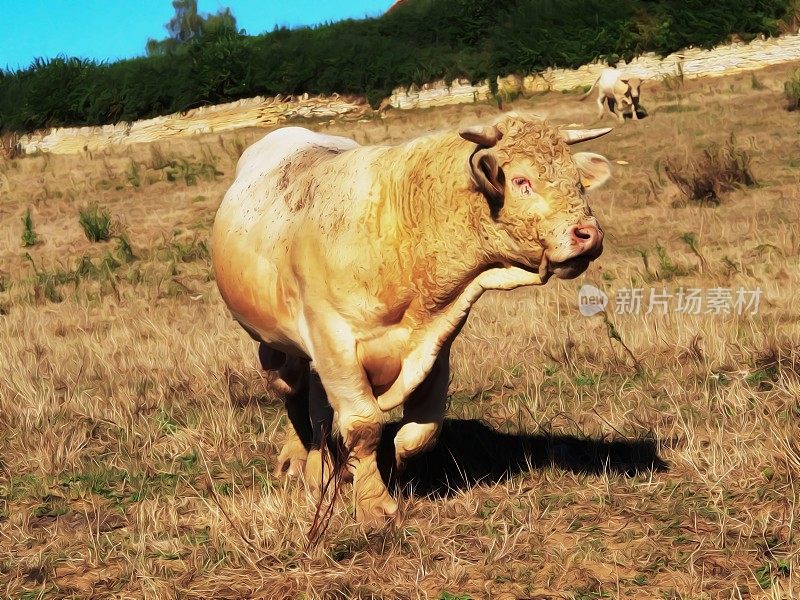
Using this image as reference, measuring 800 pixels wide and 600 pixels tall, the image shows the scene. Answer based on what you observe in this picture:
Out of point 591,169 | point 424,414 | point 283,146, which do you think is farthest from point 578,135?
point 283,146

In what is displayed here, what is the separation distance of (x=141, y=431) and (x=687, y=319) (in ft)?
13.1

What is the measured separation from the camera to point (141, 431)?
6.31 metres

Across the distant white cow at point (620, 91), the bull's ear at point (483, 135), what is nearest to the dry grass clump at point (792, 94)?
the distant white cow at point (620, 91)

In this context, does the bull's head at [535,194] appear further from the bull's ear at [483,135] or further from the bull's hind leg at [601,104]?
the bull's hind leg at [601,104]

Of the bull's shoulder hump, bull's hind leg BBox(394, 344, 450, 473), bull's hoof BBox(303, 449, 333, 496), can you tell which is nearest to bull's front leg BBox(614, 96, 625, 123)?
the bull's shoulder hump

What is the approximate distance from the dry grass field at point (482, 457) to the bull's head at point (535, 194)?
1.17 meters

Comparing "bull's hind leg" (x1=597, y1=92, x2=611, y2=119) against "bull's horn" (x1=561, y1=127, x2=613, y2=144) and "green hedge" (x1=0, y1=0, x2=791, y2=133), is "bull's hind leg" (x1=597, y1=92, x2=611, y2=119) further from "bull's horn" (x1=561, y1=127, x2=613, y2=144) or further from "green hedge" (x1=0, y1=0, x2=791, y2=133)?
"bull's horn" (x1=561, y1=127, x2=613, y2=144)

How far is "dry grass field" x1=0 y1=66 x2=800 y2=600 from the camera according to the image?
412 centimetres

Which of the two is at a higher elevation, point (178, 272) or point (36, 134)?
point (36, 134)

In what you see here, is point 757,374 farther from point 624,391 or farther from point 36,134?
point 36,134

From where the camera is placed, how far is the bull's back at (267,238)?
4.95 m

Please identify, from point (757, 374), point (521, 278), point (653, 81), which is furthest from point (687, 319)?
point (653, 81)

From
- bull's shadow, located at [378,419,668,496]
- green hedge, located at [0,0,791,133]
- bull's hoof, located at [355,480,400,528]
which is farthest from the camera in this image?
green hedge, located at [0,0,791,133]

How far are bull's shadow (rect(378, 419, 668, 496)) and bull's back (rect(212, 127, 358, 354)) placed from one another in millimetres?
882
